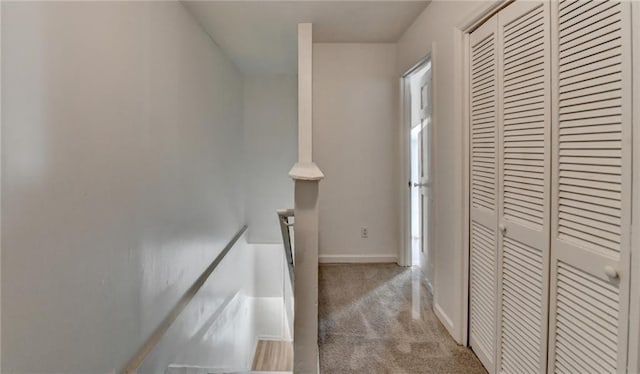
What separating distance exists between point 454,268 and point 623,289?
113 centimetres

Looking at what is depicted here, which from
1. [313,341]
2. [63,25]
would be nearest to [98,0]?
[63,25]

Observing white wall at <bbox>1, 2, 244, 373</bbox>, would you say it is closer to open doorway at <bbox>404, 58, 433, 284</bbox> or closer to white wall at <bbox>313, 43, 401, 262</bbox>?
white wall at <bbox>313, 43, 401, 262</bbox>

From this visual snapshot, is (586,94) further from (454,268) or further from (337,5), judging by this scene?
(337,5)

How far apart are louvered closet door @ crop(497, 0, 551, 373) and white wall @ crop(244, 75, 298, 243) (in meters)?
3.64

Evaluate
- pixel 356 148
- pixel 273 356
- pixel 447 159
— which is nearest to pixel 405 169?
pixel 356 148

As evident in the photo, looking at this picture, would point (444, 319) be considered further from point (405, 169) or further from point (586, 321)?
point (405, 169)

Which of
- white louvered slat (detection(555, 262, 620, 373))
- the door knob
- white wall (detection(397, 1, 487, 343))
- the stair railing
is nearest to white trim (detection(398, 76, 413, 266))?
white wall (detection(397, 1, 487, 343))

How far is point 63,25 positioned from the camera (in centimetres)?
132

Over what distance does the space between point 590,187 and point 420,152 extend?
2289 mm

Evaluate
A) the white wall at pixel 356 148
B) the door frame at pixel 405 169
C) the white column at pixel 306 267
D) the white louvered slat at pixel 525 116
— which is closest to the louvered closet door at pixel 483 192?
the white louvered slat at pixel 525 116

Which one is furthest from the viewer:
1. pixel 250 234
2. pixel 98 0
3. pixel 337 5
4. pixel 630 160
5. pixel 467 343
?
pixel 250 234

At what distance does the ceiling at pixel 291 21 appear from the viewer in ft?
8.68

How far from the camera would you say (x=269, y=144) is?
5102mm

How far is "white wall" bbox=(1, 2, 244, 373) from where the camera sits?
113 centimetres
